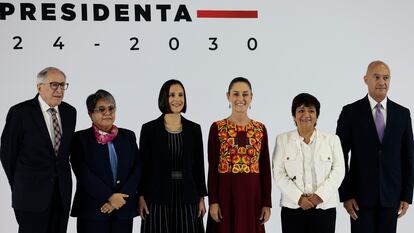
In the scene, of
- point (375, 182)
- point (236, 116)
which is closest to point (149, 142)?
point (236, 116)

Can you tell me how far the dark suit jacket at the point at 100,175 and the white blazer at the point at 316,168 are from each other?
2.96 feet

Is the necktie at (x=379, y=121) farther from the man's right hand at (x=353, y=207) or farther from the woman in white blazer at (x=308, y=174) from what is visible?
the man's right hand at (x=353, y=207)

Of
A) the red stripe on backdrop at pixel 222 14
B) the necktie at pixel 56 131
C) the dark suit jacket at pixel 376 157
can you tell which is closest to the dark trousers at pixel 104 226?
the necktie at pixel 56 131

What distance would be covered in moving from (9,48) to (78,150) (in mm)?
1865

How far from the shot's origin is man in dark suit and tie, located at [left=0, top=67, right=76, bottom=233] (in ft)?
12.4

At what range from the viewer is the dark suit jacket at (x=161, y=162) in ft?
13.1

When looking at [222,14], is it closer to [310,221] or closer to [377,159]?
[377,159]

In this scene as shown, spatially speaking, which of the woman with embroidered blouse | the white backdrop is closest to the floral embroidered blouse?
the woman with embroidered blouse

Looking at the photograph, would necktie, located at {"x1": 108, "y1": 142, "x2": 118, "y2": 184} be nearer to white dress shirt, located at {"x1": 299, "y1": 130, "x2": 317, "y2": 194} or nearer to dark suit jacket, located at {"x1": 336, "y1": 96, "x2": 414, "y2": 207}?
white dress shirt, located at {"x1": 299, "y1": 130, "x2": 317, "y2": 194}

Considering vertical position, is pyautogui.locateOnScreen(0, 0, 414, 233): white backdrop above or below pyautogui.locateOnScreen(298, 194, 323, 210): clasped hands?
above

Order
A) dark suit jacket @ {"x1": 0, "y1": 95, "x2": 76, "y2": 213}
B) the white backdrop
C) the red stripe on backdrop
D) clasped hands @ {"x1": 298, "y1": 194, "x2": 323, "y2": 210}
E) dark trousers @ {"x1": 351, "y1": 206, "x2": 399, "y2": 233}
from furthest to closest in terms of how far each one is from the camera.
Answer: the red stripe on backdrop, the white backdrop, dark trousers @ {"x1": 351, "y1": 206, "x2": 399, "y2": 233}, clasped hands @ {"x1": 298, "y1": 194, "x2": 323, "y2": 210}, dark suit jacket @ {"x1": 0, "y1": 95, "x2": 76, "y2": 213}

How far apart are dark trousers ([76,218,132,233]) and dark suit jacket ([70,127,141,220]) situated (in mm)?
36

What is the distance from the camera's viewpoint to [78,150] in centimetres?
392

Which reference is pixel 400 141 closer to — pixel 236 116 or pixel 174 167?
pixel 236 116
